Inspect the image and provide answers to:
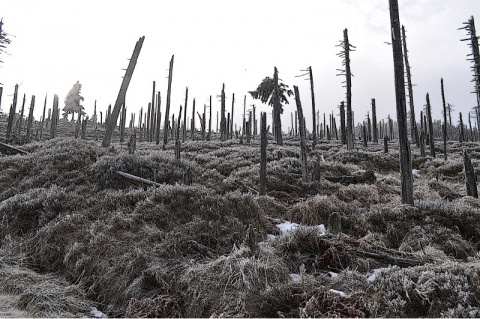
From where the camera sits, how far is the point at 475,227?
691 cm

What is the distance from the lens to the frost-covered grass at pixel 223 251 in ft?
12.8

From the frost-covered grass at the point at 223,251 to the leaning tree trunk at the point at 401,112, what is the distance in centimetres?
57

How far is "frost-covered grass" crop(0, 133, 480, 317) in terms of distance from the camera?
391cm

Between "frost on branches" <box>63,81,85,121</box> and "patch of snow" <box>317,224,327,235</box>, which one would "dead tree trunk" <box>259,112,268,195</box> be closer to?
"patch of snow" <box>317,224,327,235</box>

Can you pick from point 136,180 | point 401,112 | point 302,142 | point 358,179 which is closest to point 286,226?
point 401,112

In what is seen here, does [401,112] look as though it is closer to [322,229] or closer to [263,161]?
[322,229]

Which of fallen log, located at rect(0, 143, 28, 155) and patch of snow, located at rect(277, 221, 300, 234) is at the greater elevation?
fallen log, located at rect(0, 143, 28, 155)

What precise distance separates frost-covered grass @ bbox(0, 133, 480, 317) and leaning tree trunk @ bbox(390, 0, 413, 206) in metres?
0.57

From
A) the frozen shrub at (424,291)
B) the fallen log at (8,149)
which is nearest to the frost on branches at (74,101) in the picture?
the fallen log at (8,149)

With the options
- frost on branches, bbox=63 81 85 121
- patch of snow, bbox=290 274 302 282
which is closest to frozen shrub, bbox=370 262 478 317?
patch of snow, bbox=290 274 302 282

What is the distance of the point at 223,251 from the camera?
5.73 m

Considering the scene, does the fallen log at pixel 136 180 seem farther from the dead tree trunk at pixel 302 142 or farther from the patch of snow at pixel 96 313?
the dead tree trunk at pixel 302 142

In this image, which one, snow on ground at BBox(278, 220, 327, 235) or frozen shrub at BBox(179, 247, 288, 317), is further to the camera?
snow on ground at BBox(278, 220, 327, 235)

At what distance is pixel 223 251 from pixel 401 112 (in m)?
7.03
